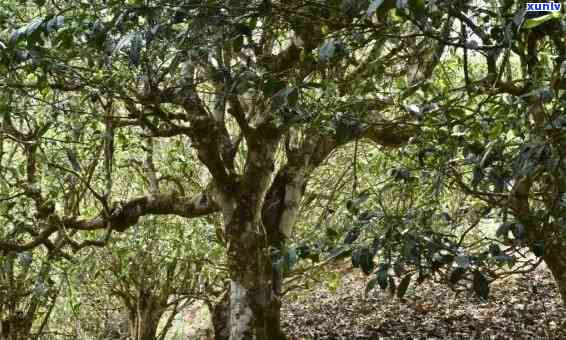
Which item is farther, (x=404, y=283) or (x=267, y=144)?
(x=267, y=144)

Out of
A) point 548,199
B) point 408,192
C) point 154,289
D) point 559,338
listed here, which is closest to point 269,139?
point 408,192

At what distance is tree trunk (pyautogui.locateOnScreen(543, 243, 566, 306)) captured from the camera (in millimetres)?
3142

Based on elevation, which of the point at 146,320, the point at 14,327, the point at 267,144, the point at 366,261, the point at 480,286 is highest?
the point at 267,144

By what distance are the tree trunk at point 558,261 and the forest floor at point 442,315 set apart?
3.21 metres

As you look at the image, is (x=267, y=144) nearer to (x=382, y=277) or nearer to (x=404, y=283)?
(x=404, y=283)

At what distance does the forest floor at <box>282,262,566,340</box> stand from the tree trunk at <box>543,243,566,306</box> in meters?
3.21

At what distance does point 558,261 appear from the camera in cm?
351

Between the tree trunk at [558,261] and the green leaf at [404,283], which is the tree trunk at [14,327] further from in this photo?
the green leaf at [404,283]

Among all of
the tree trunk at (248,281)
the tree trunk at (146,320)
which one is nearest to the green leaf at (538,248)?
the tree trunk at (248,281)

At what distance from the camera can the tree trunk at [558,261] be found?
3.14m

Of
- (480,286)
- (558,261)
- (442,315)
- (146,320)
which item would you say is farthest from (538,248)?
(146,320)

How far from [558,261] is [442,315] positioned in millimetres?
5383
